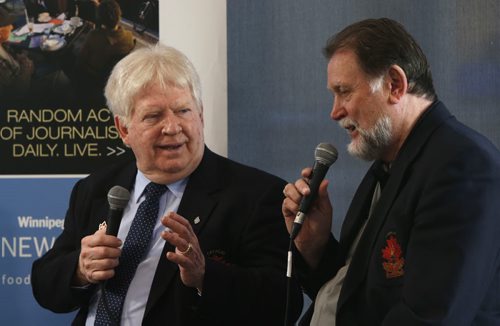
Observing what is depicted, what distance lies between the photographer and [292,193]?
2264 millimetres

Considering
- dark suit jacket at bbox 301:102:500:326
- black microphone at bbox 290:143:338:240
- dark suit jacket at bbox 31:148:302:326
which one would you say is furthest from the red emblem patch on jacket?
dark suit jacket at bbox 31:148:302:326

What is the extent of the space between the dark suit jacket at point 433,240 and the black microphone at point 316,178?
0.17 m

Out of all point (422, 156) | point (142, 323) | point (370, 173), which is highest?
point (422, 156)

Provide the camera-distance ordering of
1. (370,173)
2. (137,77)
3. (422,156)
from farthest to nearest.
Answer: (137,77), (370,173), (422,156)

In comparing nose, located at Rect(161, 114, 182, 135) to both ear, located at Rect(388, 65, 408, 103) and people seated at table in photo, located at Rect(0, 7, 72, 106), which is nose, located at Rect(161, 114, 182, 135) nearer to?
ear, located at Rect(388, 65, 408, 103)

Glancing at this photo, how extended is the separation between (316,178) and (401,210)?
277 mm

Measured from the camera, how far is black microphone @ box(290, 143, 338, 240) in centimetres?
220

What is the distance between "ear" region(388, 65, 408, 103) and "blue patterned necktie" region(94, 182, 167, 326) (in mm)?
921

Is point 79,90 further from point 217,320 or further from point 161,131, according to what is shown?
point 217,320

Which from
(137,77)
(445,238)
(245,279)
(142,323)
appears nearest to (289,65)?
(137,77)

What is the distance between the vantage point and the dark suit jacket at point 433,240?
6.12ft

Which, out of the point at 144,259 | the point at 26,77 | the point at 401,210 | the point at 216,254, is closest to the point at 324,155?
the point at 401,210

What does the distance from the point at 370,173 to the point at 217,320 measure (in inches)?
26.6

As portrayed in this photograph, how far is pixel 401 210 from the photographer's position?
6.75ft
